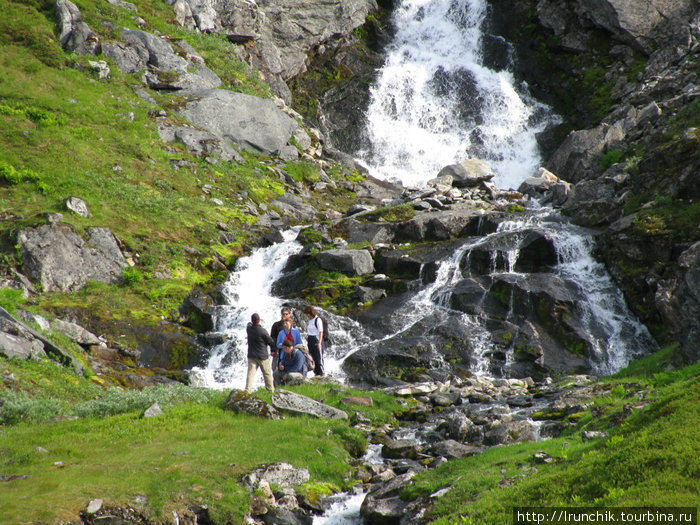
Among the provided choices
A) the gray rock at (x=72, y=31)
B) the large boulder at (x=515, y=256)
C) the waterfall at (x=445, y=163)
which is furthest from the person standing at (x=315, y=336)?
the gray rock at (x=72, y=31)

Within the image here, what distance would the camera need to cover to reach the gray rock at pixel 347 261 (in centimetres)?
2828

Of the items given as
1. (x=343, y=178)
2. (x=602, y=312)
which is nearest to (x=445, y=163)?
(x=343, y=178)

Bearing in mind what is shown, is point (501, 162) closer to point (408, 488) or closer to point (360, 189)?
point (360, 189)

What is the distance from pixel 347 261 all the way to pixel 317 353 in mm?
9628

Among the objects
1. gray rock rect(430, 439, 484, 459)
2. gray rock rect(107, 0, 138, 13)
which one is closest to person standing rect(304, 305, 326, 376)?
gray rock rect(430, 439, 484, 459)

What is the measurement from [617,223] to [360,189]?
22.5 meters

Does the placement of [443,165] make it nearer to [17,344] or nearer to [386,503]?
[17,344]

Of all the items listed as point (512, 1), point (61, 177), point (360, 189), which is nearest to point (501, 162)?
point (360, 189)

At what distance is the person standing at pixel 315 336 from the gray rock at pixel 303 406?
391 cm

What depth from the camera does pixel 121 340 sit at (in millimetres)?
21828

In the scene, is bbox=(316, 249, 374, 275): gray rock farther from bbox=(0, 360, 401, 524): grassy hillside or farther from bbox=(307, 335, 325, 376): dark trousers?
bbox=(0, 360, 401, 524): grassy hillside

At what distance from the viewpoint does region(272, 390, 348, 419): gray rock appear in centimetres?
1412

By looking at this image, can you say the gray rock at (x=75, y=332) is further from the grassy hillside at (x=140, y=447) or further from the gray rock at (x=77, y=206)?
the gray rock at (x=77, y=206)

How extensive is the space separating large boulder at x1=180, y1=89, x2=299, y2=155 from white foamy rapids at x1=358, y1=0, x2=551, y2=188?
1075 centimetres
